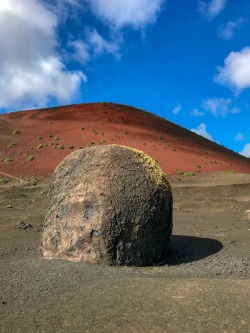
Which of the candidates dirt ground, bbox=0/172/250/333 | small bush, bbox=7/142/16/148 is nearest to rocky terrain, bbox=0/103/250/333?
dirt ground, bbox=0/172/250/333

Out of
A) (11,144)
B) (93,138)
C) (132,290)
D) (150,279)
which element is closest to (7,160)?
(11,144)

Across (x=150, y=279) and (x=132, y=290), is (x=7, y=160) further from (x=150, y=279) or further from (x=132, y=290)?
(x=132, y=290)

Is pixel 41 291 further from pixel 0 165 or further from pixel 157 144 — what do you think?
pixel 157 144

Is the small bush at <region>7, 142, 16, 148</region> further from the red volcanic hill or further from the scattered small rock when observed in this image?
the scattered small rock

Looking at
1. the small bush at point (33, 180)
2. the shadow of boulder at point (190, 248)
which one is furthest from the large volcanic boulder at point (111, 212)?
the small bush at point (33, 180)

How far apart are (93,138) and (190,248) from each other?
26.1 metres

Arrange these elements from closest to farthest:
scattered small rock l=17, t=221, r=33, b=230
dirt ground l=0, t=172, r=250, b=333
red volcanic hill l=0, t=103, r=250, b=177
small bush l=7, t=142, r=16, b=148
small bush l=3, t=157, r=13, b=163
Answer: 1. dirt ground l=0, t=172, r=250, b=333
2. scattered small rock l=17, t=221, r=33, b=230
3. red volcanic hill l=0, t=103, r=250, b=177
4. small bush l=3, t=157, r=13, b=163
5. small bush l=7, t=142, r=16, b=148

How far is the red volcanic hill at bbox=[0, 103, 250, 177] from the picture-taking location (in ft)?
97.0

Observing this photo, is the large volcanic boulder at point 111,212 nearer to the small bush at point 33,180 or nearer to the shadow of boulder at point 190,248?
the shadow of boulder at point 190,248

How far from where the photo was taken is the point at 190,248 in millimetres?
9305

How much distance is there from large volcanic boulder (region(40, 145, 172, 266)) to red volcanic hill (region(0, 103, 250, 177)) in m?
18.8

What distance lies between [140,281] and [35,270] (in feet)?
6.70

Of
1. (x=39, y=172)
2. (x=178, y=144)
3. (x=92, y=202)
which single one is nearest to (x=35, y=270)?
(x=92, y=202)

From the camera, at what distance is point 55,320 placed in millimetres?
4652
